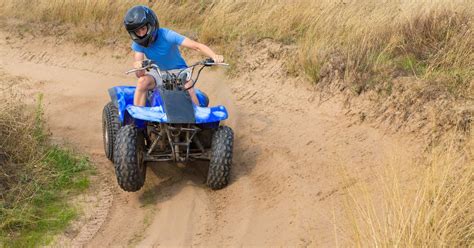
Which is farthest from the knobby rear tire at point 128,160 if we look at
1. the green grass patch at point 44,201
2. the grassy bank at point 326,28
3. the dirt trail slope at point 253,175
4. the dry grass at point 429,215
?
the grassy bank at point 326,28

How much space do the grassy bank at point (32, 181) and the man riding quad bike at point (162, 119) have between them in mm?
612

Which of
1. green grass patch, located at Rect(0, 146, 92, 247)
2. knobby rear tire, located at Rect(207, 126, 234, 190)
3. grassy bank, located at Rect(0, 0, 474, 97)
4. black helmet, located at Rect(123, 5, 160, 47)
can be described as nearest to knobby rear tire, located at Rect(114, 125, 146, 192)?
green grass patch, located at Rect(0, 146, 92, 247)

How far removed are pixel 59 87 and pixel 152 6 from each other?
2.32 m

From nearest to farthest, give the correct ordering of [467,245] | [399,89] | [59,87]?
[467,245] → [399,89] → [59,87]

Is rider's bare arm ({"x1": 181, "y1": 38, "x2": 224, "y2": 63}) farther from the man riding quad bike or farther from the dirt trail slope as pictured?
the dirt trail slope

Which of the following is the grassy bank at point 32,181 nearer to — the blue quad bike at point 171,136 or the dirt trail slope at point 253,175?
the dirt trail slope at point 253,175

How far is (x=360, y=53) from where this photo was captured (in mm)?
7957

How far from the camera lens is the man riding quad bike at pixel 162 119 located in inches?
237

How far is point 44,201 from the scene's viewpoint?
6.14 metres

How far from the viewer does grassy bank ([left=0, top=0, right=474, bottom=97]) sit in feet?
25.0

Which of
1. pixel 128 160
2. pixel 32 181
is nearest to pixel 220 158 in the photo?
pixel 128 160

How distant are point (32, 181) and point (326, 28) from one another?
15.3 feet

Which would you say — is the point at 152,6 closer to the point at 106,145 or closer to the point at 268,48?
the point at 268,48

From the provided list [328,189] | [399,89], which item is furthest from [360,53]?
[328,189]
